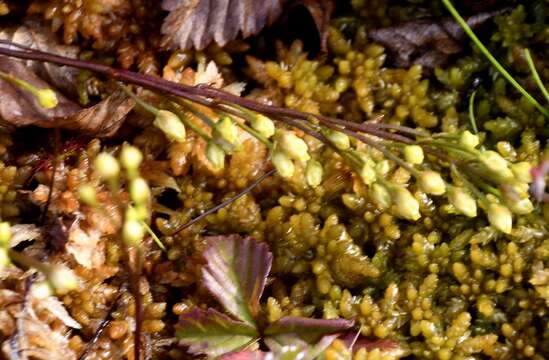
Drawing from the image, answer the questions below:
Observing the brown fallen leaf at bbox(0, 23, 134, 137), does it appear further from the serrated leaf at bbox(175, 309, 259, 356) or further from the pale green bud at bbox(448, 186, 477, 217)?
the pale green bud at bbox(448, 186, 477, 217)

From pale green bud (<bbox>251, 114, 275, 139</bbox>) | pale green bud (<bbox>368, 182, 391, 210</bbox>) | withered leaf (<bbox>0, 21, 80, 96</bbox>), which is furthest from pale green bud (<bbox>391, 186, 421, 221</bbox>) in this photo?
withered leaf (<bbox>0, 21, 80, 96</bbox>)

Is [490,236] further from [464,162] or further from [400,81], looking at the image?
[400,81]

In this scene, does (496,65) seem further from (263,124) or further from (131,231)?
(131,231)

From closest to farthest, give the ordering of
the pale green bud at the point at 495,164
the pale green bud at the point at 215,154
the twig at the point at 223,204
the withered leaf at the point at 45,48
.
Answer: the pale green bud at the point at 495,164 < the pale green bud at the point at 215,154 < the twig at the point at 223,204 < the withered leaf at the point at 45,48

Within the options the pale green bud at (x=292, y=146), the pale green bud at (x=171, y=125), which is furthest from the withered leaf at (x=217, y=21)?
the pale green bud at (x=292, y=146)

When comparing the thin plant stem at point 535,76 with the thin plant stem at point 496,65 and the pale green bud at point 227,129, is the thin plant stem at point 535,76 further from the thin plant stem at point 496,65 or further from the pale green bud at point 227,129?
the pale green bud at point 227,129

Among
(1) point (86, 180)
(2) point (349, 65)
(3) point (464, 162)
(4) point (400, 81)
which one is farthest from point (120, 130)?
(3) point (464, 162)
